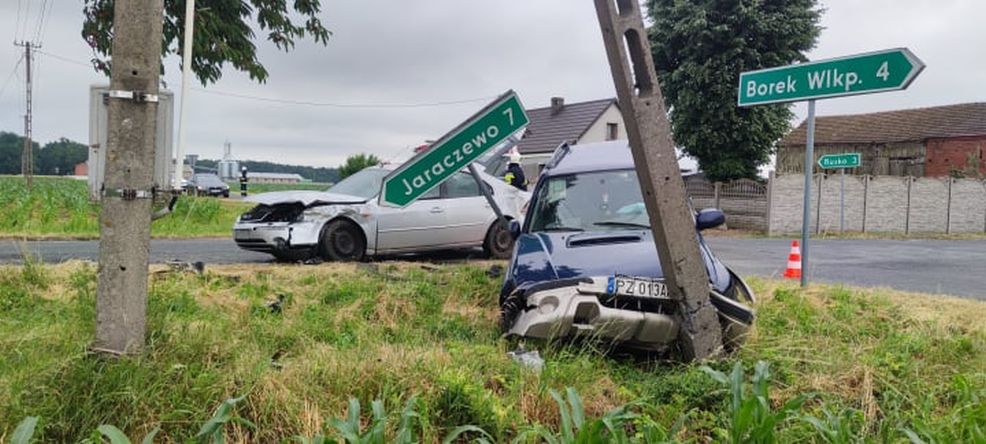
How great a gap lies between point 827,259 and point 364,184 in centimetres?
852

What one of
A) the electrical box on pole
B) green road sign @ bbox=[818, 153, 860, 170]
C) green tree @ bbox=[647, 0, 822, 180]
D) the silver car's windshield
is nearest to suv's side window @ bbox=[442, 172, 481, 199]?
the silver car's windshield

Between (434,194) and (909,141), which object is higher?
(909,141)

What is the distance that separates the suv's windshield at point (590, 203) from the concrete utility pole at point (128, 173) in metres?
3.29

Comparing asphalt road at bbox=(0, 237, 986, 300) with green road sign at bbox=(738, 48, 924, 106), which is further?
asphalt road at bbox=(0, 237, 986, 300)

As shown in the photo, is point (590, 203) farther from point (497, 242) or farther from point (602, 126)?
point (602, 126)

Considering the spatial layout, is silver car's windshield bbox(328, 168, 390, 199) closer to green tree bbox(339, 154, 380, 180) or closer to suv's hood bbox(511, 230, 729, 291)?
suv's hood bbox(511, 230, 729, 291)

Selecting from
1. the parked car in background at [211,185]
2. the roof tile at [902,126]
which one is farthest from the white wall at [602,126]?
the parked car in background at [211,185]

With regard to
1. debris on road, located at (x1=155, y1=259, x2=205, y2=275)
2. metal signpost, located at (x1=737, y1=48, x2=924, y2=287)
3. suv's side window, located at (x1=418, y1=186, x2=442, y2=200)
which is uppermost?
metal signpost, located at (x1=737, y1=48, x2=924, y2=287)

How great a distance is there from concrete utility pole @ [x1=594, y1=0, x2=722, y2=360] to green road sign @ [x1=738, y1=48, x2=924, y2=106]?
8.60ft

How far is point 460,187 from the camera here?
8.81 m

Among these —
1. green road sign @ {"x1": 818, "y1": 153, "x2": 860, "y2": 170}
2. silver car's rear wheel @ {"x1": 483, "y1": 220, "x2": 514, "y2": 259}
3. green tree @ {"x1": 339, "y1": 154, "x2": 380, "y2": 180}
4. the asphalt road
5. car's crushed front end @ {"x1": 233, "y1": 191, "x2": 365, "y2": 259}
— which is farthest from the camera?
green tree @ {"x1": 339, "y1": 154, "x2": 380, "y2": 180}

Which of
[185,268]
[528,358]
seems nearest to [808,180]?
[528,358]

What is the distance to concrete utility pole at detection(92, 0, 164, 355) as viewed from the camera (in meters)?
2.68

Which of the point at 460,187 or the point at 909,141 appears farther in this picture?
the point at 909,141
